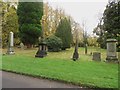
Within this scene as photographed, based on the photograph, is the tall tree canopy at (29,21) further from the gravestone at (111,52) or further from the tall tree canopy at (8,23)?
the gravestone at (111,52)

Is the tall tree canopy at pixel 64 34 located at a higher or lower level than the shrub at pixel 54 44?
higher

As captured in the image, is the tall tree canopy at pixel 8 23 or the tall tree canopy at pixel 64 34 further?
the tall tree canopy at pixel 8 23

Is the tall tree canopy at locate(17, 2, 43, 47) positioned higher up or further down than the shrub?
higher up

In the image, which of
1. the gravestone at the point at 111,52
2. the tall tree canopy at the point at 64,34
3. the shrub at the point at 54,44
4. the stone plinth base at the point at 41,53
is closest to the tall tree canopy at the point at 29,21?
the tall tree canopy at the point at 64,34

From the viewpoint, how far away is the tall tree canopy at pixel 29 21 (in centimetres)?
3238

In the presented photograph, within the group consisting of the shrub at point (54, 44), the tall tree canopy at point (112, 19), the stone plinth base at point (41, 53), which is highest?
the tall tree canopy at point (112, 19)

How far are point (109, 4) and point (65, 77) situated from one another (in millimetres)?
25426

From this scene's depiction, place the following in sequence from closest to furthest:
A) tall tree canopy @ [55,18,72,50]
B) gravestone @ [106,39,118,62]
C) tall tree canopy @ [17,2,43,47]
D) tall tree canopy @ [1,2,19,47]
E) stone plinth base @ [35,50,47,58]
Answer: gravestone @ [106,39,118,62]
stone plinth base @ [35,50,47,58]
tall tree canopy @ [55,18,72,50]
tall tree canopy @ [17,2,43,47]
tall tree canopy @ [1,2,19,47]

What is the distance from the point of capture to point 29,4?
107 feet

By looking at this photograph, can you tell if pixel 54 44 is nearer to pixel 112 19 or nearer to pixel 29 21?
pixel 29 21

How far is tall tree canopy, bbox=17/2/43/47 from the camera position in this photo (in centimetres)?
3238

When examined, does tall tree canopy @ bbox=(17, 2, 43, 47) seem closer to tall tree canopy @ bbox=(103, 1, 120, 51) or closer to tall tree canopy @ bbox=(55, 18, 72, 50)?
tall tree canopy @ bbox=(55, 18, 72, 50)

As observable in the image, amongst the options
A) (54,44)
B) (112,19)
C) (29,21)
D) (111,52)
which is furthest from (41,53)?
(112,19)

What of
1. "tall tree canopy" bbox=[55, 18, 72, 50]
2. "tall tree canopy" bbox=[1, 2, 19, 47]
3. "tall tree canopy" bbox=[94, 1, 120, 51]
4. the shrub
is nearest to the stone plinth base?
the shrub
